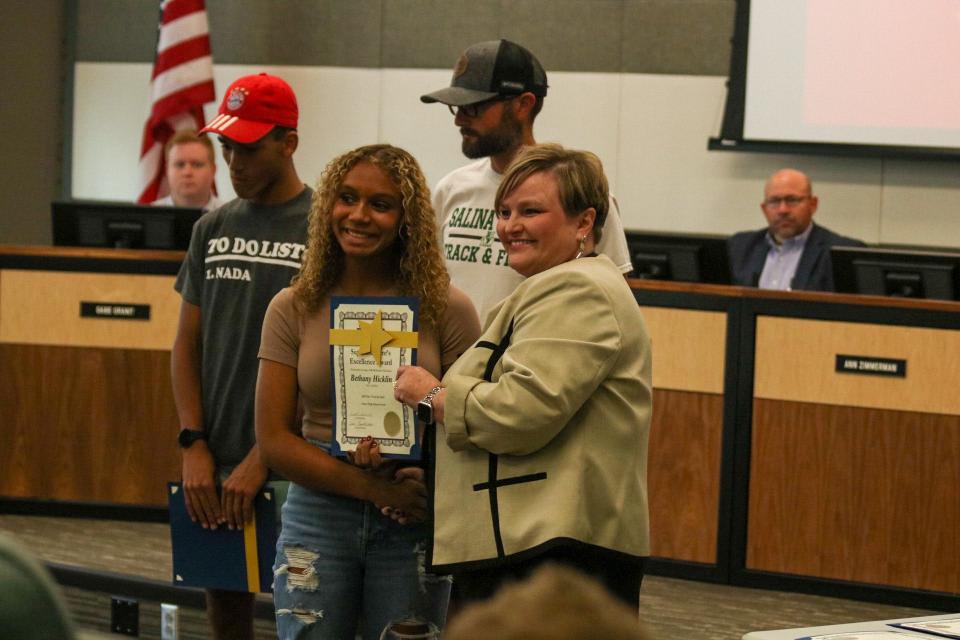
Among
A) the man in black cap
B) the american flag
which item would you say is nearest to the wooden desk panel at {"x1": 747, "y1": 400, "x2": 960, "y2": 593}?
the man in black cap

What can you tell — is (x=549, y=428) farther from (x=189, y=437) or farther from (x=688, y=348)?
(x=688, y=348)

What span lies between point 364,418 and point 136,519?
10.6 ft

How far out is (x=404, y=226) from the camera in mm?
2170

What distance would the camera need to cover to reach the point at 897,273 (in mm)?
4543

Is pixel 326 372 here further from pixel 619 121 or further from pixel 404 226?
pixel 619 121

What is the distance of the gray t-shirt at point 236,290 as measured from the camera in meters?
2.59

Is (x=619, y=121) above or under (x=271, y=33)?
under

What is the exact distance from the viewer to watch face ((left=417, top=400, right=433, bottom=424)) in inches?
75.9

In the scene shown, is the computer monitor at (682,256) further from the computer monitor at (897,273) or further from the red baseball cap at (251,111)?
the red baseball cap at (251,111)

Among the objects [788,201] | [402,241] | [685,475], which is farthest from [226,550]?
[788,201]

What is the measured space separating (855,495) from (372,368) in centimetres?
277

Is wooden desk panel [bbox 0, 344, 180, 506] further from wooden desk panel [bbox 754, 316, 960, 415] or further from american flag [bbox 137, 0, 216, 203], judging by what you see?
wooden desk panel [bbox 754, 316, 960, 415]

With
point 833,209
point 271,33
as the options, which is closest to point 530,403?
point 833,209

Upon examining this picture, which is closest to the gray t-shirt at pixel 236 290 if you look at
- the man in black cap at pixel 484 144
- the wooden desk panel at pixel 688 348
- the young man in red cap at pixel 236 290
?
the young man in red cap at pixel 236 290
